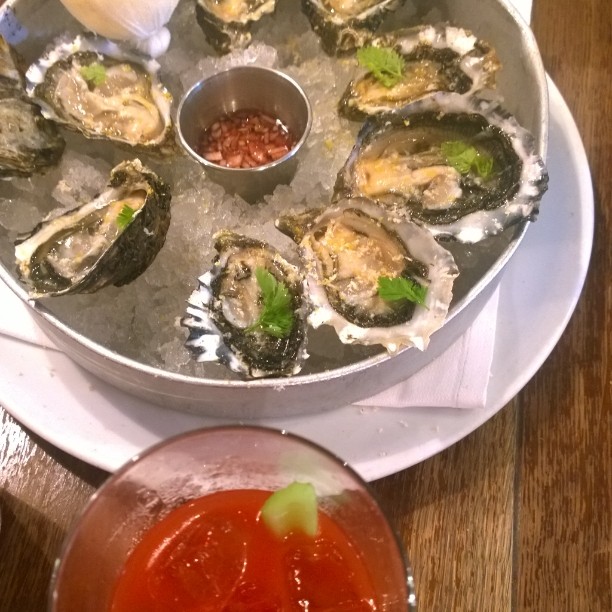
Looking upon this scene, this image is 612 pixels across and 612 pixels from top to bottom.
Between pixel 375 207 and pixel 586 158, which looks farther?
pixel 586 158

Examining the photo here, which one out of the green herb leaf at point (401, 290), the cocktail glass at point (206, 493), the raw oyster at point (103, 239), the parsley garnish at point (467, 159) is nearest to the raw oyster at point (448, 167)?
the parsley garnish at point (467, 159)

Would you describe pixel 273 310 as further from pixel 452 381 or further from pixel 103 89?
pixel 103 89

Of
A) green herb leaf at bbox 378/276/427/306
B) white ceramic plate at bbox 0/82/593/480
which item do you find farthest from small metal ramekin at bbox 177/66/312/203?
white ceramic plate at bbox 0/82/593/480

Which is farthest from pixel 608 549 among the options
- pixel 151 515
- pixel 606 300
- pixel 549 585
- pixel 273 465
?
pixel 151 515

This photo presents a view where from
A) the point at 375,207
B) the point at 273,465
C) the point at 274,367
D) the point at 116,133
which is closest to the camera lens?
the point at 273,465

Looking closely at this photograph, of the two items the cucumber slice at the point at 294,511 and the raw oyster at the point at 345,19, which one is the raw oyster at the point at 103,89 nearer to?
the raw oyster at the point at 345,19

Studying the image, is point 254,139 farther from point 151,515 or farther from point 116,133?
point 151,515
